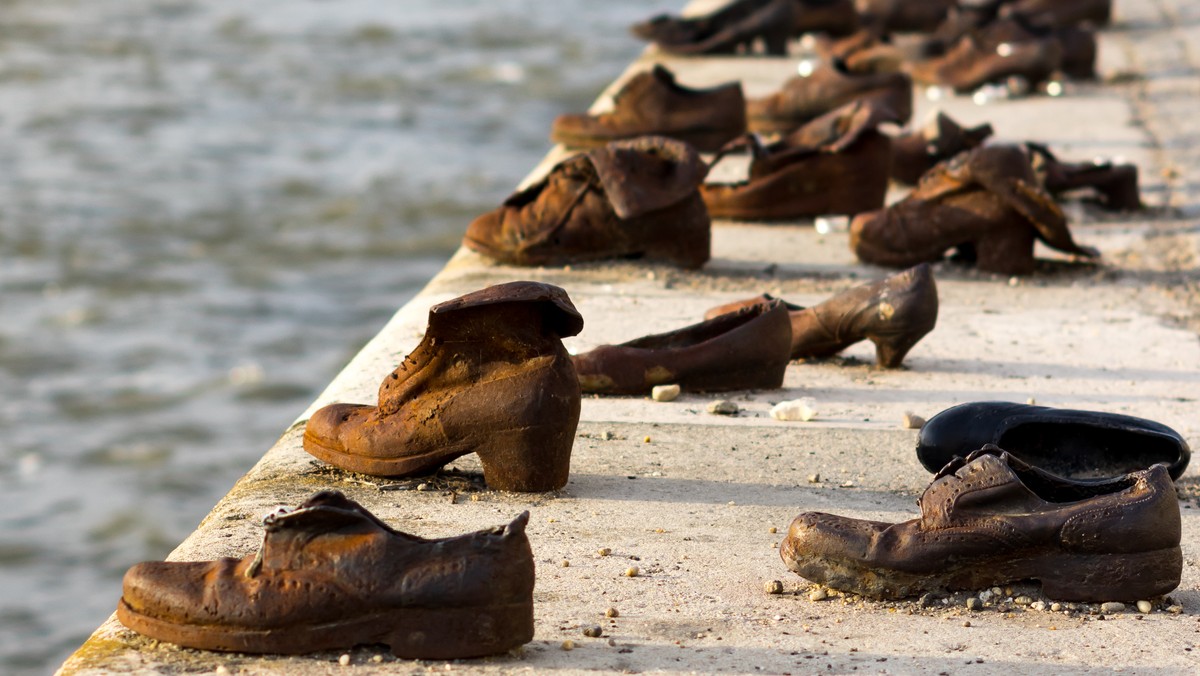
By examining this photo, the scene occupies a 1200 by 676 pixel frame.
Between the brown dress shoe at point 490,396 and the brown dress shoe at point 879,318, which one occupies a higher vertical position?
the brown dress shoe at point 490,396

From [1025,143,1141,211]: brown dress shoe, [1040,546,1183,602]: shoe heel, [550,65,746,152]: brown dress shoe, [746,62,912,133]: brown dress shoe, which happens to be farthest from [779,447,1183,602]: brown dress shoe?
[746,62,912,133]: brown dress shoe

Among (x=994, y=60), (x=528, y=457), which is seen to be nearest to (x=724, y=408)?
(x=528, y=457)

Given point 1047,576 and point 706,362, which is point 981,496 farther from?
point 706,362

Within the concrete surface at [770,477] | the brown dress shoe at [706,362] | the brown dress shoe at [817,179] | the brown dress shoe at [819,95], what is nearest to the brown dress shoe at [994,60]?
the brown dress shoe at [819,95]

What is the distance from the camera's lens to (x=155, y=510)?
704 centimetres

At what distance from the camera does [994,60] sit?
332 inches

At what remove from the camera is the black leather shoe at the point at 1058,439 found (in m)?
3.28

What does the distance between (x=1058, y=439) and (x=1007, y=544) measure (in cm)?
67

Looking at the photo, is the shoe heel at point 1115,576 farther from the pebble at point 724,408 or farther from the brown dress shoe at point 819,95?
the brown dress shoe at point 819,95

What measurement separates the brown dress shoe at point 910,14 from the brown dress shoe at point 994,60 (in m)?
1.86

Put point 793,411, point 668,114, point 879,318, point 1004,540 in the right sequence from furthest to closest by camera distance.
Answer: point 668,114 → point 879,318 → point 793,411 → point 1004,540

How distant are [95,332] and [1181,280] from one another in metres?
5.97

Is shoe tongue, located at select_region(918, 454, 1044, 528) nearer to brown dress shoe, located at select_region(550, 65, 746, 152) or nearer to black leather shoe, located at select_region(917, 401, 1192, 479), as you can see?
black leather shoe, located at select_region(917, 401, 1192, 479)

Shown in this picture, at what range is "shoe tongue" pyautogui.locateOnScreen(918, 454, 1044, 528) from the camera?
109 inches
